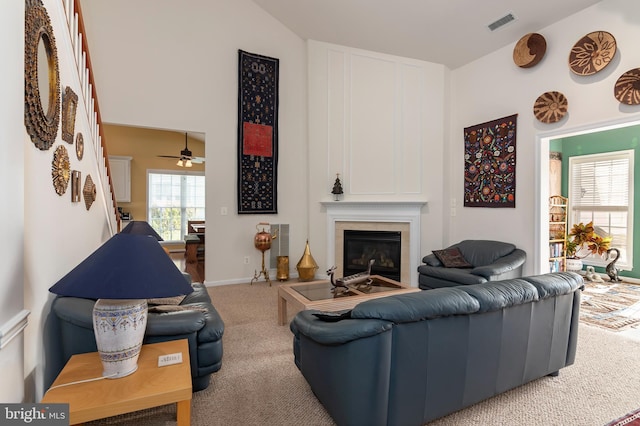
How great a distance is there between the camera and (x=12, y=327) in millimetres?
1259

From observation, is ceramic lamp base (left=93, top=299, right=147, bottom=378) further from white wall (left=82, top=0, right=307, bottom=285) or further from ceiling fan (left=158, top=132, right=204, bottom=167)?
ceiling fan (left=158, top=132, right=204, bottom=167)

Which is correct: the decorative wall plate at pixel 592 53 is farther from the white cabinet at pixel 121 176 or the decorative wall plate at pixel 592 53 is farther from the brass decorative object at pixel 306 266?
the white cabinet at pixel 121 176

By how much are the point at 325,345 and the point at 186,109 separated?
417 cm

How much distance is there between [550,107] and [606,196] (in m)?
2.92

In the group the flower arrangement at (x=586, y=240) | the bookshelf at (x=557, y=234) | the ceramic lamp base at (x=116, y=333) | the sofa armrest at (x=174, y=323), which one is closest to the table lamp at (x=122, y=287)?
the ceramic lamp base at (x=116, y=333)

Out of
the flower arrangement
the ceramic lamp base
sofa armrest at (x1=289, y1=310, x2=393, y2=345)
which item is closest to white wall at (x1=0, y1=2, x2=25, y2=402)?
the ceramic lamp base

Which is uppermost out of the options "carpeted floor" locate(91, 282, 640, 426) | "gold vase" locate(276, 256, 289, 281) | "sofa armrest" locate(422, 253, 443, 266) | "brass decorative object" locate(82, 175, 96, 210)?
"brass decorative object" locate(82, 175, 96, 210)

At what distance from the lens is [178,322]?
74.0 inches

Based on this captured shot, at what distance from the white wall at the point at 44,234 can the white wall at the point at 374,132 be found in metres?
3.36

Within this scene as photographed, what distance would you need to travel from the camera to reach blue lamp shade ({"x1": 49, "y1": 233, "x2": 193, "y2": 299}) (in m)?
1.26

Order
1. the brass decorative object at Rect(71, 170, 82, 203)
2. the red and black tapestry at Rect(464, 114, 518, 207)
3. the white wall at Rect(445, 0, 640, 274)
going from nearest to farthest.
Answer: the brass decorative object at Rect(71, 170, 82, 203)
the white wall at Rect(445, 0, 640, 274)
the red and black tapestry at Rect(464, 114, 518, 207)

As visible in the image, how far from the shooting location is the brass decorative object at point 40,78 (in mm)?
1547

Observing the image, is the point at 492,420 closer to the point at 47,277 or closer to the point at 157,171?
the point at 47,277

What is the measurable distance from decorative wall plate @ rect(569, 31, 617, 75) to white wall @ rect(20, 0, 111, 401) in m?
4.64
